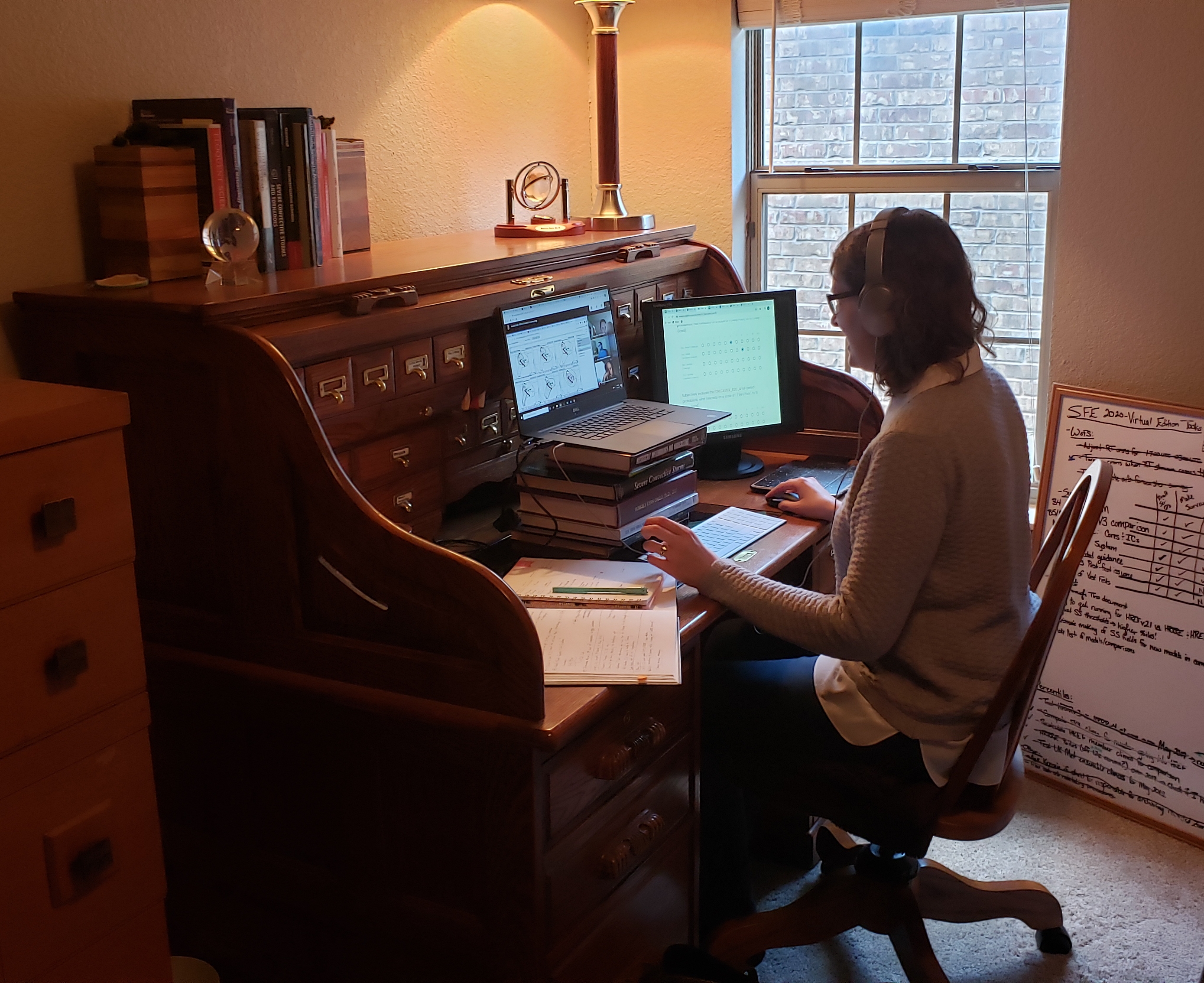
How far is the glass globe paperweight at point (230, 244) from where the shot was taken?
64.8 inches

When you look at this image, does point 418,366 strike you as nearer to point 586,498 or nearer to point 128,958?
point 586,498

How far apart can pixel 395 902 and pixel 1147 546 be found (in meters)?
1.71

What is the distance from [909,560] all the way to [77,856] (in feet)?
3.47

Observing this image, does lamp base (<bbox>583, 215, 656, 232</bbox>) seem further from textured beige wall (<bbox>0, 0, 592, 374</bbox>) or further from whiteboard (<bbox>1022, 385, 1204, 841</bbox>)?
whiteboard (<bbox>1022, 385, 1204, 841</bbox>)

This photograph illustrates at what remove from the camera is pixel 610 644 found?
152 cm

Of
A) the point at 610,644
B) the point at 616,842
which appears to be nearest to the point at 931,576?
the point at 610,644

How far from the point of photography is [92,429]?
125 cm

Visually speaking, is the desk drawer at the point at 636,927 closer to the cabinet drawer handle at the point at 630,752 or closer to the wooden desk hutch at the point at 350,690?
the wooden desk hutch at the point at 350,690

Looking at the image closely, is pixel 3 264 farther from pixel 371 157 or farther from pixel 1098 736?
pixel 1098 736

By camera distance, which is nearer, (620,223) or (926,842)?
(926,842)

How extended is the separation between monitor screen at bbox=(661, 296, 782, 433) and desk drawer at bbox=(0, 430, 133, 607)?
124 centimetres

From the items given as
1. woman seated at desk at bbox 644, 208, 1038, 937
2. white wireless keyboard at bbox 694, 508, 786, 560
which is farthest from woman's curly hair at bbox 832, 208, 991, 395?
white wireless keyboard at bbox 694, 508, 786, 560

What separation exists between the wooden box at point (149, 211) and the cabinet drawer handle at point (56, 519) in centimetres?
54

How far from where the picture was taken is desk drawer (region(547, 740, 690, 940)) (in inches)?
58.6
